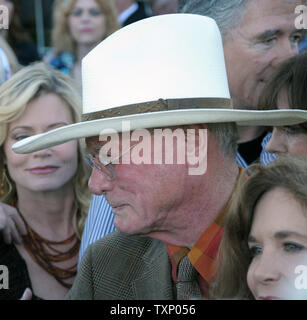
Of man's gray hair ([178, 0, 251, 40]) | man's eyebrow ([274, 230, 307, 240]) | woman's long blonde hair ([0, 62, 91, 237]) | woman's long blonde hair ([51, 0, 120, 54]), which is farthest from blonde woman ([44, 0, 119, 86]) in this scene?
man's eyebrow ([274, 230, 307, 240])

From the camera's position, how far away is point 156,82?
1.80 metres

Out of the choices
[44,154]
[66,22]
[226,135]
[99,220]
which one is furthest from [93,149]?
[66,22]

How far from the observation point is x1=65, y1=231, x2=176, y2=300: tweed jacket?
203 cm

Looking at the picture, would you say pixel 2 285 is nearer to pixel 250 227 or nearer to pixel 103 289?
pixel 103 289

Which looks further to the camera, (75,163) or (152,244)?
(75,163)

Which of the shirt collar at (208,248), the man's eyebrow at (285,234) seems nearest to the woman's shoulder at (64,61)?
the shirt collar at (208,248)

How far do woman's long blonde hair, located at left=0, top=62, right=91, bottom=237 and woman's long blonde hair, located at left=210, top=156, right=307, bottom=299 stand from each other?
1272mm

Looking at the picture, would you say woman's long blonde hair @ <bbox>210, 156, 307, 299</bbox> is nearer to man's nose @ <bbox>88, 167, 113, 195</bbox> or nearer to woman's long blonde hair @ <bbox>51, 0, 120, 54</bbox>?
man's nose @ <bbox>88, 167, 113, 195</bbox>

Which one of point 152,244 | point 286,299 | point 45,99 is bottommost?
point 286,299

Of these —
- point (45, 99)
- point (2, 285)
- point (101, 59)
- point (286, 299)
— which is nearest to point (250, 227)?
point (286, 299)

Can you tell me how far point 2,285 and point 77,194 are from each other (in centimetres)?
65

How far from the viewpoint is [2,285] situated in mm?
2504

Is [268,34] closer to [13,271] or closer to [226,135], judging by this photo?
[226,135]

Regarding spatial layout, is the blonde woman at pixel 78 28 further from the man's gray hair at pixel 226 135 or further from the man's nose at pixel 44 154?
the man's gray hair at pixel 226 135
